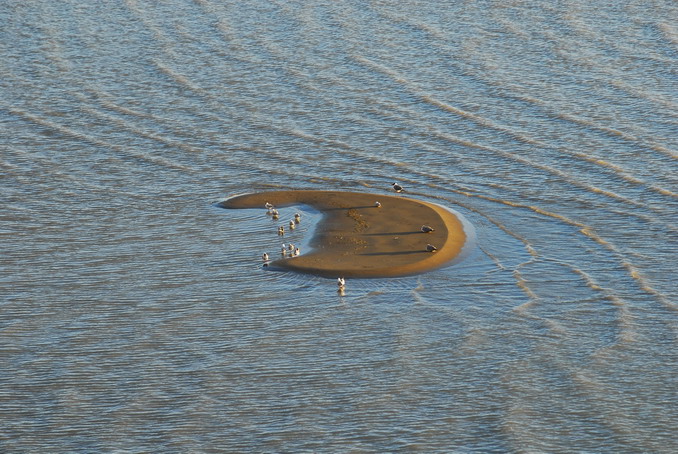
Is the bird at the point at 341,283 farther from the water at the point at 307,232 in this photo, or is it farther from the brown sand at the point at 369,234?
the brown sand at the point at 369,234

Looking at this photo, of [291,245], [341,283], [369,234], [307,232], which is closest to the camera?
[341,283]

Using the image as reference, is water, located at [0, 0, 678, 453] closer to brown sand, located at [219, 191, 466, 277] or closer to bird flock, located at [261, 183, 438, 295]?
bird flock, located at [261, 183, 438, 295]

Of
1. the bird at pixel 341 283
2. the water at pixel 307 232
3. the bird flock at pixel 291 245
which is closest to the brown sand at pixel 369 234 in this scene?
the bird flock at pixel 291 245

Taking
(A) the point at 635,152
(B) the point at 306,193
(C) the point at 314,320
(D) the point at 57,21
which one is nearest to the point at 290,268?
(C) the point at 314,320

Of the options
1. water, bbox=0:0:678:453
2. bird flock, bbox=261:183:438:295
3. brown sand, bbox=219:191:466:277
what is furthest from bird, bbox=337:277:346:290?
brown sand, bbox=219:191:466:277

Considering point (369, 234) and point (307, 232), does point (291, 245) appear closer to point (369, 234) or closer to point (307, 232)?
point (307, 232)

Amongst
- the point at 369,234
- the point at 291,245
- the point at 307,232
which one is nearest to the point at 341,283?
the point at 291,245

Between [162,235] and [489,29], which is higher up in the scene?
[489,29]

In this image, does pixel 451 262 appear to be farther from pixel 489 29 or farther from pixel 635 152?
pixel 489 29
